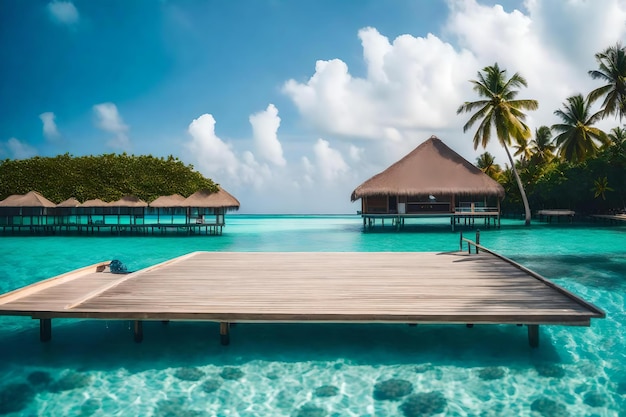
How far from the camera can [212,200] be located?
28422mm

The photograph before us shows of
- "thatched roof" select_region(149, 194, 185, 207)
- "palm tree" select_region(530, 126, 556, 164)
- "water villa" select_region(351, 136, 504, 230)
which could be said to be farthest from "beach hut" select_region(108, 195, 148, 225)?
"palm tree" select_region(530, 126, 556, 164)

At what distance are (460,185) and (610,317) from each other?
21.6m

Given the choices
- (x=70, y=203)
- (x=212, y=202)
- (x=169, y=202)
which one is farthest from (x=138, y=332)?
(x=70, y=203)

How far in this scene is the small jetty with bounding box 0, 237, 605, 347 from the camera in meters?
5.24

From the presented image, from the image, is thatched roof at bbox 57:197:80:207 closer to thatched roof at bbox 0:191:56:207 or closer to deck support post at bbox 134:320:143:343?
thatched roof at bbox 0:191:56:207

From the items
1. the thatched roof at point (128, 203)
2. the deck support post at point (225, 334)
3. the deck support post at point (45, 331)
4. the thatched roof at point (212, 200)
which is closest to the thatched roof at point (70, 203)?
the thatched roof at point (128, 203)

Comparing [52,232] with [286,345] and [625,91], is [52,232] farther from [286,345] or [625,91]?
[625,91]

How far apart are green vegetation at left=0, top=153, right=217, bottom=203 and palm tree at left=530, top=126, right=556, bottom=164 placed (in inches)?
1239

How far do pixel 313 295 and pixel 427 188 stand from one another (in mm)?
23103

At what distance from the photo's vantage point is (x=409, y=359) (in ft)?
18.0

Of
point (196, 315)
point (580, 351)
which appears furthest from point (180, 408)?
point (580, 351)

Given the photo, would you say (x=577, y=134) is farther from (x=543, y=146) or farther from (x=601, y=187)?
(x=543, y=146)

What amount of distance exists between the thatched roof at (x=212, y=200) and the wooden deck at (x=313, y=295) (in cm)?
1969

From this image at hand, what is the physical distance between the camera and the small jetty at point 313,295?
17.2 ft
